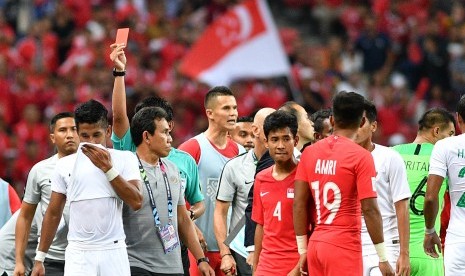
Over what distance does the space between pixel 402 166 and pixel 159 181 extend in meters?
1.92

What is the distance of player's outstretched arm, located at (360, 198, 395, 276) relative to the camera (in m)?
8.82

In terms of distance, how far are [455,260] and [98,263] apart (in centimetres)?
287

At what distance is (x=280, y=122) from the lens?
31.3 ft

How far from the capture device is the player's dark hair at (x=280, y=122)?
953cm

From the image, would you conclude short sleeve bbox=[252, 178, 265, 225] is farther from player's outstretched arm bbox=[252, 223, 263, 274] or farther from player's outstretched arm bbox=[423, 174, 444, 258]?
player's outstretched arm bbox=[423, 174, 444, 258]

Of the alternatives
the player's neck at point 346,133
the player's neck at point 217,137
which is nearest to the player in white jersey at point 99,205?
the player's neck at point 346,133

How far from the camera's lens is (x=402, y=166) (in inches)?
392

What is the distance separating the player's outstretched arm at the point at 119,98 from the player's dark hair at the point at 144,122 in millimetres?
220

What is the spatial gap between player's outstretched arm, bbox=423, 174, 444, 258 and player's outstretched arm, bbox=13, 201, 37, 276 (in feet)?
10.8

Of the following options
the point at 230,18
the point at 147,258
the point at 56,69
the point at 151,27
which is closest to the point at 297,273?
the point at 147,258

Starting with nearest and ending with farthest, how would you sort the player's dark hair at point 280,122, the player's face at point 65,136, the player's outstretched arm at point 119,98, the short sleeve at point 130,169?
Result: the short sleeve at point 130,169 → the player's dark hair at point 280,122 → the player's outstretched arm at point 119,98 → the player's face at point 65,136

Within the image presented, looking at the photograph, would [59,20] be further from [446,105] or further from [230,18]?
[446,105]

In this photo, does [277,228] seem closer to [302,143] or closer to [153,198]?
[153,198]

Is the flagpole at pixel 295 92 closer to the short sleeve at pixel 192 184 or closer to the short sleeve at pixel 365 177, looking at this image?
the short sleeve at pixel 192 184
